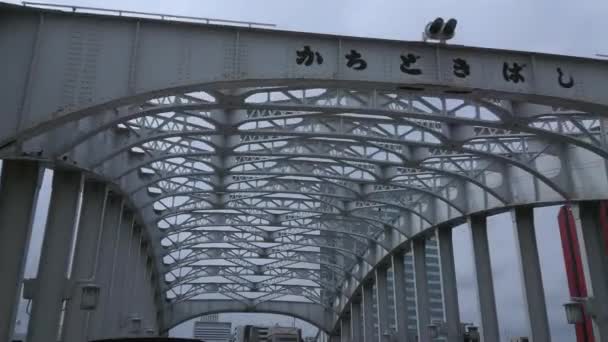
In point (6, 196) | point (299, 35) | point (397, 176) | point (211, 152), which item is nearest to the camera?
point (299, 35)

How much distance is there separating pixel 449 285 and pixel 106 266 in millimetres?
17691

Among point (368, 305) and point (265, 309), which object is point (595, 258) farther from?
point (265, 309)

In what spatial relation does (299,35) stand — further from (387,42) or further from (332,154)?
(332,154)

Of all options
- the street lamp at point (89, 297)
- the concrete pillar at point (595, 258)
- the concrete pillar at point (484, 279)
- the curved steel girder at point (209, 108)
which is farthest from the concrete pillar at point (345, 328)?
the street lamp at point (89, 297)

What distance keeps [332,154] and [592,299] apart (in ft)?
40.2

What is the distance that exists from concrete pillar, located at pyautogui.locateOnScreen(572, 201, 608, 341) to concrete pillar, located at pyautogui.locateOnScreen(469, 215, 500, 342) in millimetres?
5008

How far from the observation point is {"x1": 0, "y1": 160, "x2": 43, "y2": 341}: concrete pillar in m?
18.6

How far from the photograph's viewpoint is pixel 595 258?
26000 mm

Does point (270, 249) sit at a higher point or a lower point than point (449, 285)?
higher

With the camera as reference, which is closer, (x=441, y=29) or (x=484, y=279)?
(x=441, y=29)

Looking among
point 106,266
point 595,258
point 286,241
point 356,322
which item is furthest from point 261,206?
point 356,322

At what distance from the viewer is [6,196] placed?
754 inches

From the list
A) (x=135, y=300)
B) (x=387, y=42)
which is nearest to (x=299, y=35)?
(x=387, y=42)

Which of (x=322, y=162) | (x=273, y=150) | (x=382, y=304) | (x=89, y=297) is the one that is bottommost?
(x=89, y=297)
